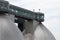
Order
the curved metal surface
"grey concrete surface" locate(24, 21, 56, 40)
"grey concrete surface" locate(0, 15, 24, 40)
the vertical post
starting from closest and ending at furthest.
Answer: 1. "grey concrete surface" locate(0, 15, 24, 40)
2. the vertical post
3. "grey concrete surface" locate(24, 21, 56, 40)
4. the curved metal surface

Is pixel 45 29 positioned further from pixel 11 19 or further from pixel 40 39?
pixel 11 19

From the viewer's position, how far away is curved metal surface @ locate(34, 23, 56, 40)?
4191 centimetres

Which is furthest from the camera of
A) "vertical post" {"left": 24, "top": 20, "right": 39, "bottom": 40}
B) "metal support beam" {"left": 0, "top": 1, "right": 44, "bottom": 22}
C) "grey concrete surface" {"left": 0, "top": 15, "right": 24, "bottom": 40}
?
"vertical post" {"left": 24, "top": 20, "right": 39, "bottom": 40}

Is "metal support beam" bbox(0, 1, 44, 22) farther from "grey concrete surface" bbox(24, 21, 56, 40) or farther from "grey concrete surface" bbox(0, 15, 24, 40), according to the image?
"grey concrete surface" bbox(0, 15, 24, 40)

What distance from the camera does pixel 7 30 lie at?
96.0 feet

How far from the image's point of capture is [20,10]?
3650 cm

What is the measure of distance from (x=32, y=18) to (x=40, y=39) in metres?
3.97

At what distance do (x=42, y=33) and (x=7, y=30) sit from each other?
13885mm

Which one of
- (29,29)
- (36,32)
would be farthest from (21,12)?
(36,32)

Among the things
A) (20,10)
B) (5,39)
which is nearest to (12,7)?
(20,10)

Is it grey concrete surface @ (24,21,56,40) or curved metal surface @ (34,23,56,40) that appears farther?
curved metal surface @ (34,23,56,40)

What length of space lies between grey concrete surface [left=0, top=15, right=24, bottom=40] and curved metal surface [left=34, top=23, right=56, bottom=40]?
11.4 meters

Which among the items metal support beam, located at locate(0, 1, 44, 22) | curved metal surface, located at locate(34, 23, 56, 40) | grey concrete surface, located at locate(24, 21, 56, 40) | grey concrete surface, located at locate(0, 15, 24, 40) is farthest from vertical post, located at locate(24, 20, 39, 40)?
grey concrete surface, located at locate(0, 15, 24, 40)

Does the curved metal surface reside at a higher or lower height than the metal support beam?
lower
